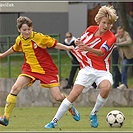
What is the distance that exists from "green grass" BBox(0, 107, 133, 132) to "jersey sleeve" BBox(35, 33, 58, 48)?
53.3 inches

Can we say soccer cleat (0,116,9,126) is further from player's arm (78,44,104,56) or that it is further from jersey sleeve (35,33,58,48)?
player's arm (78,44,104,56)

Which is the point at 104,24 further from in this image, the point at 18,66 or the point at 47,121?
the point at 18,66

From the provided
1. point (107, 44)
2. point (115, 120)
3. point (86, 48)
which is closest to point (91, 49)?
point (86, 48)

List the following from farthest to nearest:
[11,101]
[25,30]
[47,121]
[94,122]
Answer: [47,121] < [25,30] < [11,101] < [94,122]

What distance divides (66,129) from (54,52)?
25.8ft

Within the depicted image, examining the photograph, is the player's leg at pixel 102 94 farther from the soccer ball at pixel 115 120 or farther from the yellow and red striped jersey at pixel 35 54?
the yellow and red striped jersey at pixel 35 54

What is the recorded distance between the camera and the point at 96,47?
1180 centimetres

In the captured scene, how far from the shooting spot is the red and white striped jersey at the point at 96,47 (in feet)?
38.6

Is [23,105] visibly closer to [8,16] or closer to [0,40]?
[0,40]

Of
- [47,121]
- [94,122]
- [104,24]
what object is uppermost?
[104,24]

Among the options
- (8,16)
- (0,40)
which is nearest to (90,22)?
(8,16)

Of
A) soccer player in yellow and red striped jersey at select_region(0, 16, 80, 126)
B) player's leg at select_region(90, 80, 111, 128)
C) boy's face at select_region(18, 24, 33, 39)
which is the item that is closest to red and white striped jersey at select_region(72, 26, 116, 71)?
player's leg at select_region(90, 80, 111, 128)

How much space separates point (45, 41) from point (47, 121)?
1925mm

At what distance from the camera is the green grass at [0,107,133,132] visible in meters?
11.6
